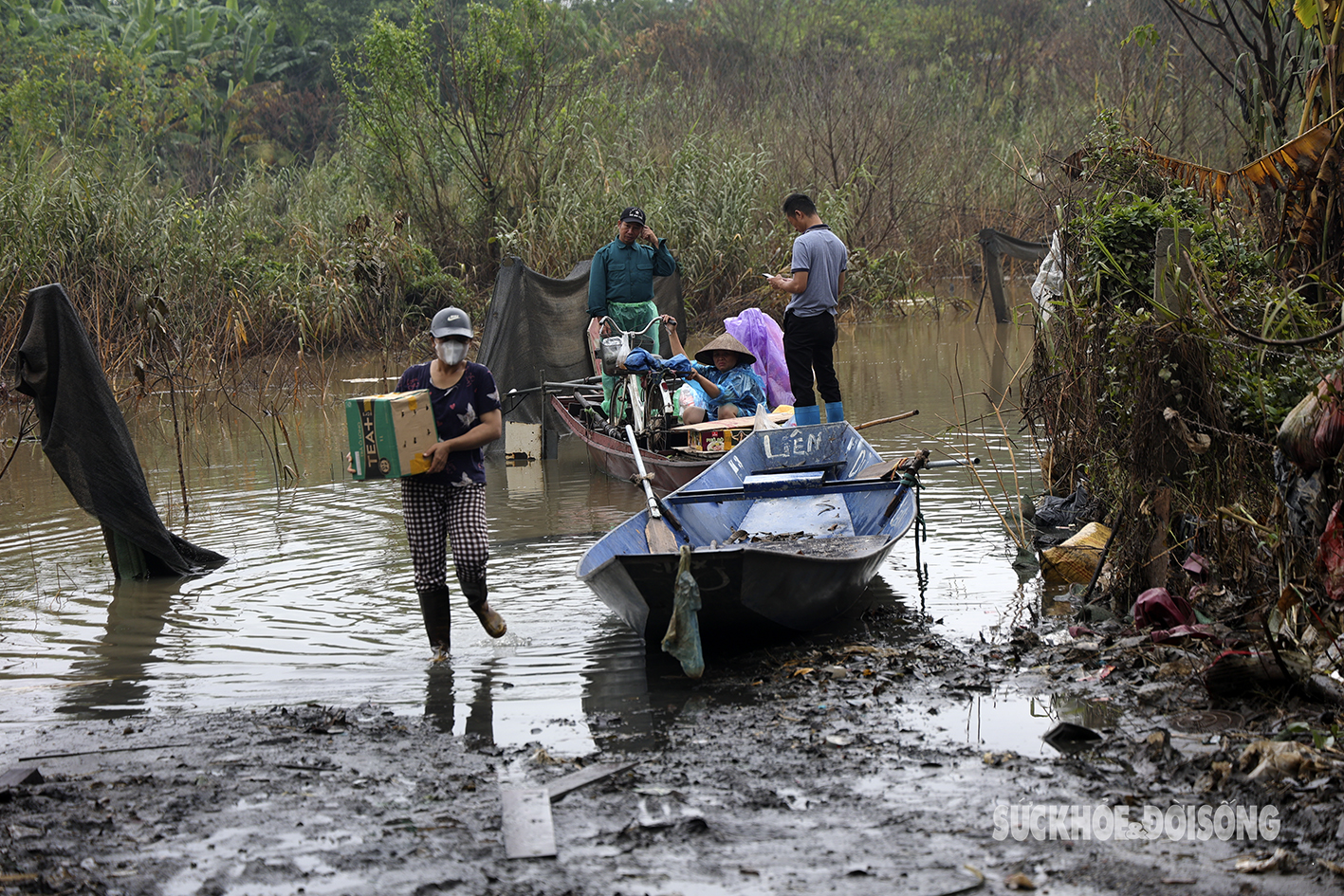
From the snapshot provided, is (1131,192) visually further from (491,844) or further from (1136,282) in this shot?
(491,844)

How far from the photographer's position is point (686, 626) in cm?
524

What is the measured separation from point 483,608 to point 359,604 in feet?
4.71

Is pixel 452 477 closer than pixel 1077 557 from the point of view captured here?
Yes

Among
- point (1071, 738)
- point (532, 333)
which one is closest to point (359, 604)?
point (1071, 738)

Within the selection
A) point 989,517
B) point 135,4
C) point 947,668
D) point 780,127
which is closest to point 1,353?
point 989,517

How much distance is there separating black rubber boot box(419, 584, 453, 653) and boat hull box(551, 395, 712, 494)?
2.08m

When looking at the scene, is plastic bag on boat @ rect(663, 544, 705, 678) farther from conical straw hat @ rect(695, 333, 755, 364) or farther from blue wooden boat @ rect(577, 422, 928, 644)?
conical straw hat @ rect(695, 333, 755, 364)

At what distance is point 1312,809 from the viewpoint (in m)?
3.61

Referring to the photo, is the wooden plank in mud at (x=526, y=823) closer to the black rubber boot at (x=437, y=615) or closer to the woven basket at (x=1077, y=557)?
the black rubber boot at (x=437, y=615)

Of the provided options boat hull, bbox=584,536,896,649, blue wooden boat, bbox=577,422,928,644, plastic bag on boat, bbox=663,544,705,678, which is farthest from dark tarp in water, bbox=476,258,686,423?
plastic bag on boat, bbox=663,544,705,678

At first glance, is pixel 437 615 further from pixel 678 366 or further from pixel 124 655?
pixel 678 366

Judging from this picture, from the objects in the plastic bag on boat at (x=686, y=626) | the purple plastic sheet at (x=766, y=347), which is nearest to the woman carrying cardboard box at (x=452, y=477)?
the plastic bag on boat at (x=686, y=626)

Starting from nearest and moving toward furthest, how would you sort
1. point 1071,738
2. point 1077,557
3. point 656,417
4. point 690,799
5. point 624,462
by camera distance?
point 690,799, point 1071,738, point 1077,557, point 656,417, point 624,462

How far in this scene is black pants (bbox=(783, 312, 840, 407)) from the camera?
9758mm
